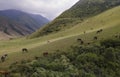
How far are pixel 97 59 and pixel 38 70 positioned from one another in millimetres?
11650

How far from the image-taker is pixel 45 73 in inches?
1745

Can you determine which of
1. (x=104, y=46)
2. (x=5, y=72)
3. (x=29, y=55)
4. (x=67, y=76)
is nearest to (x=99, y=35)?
(x=104, y=46)

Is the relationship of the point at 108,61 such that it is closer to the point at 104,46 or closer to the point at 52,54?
the point at 104,46

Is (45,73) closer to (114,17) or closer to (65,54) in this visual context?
(65,54)

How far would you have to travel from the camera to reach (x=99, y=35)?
6419 centimetres

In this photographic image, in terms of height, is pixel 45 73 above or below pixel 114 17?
below

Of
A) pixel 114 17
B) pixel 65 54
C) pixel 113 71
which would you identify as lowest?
pixel 113 71

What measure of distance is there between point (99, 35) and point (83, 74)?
62.5ft

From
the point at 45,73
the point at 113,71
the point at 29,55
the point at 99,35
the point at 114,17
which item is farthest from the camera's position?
the point at 114,17

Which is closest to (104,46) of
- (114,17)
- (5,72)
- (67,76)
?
(67,76)

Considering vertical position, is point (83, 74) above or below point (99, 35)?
below

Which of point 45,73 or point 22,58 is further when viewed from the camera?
point 22,58

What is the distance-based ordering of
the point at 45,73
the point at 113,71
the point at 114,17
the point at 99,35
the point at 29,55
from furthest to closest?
the point at 114,17
the point at 99,35
the point at 29,55
the point at 113,71
the point at 45,73

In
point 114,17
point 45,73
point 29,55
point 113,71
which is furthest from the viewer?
point 114,17
